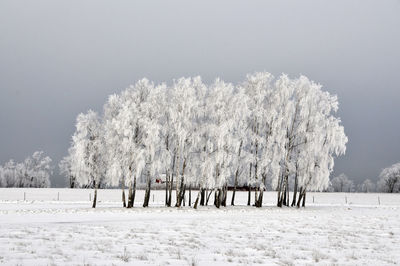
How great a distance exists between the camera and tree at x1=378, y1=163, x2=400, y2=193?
102 metres

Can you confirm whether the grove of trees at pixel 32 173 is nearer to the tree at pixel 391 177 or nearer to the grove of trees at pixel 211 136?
the grove of trees at pixel 211 136

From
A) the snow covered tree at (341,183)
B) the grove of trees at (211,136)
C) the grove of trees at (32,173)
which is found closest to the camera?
the grove of trees at (211,136)

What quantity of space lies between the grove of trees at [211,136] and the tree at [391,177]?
241ft

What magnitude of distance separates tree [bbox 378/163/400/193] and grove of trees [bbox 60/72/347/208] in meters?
73.5

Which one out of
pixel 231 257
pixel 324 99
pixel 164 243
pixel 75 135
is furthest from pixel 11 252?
pixel 324 99

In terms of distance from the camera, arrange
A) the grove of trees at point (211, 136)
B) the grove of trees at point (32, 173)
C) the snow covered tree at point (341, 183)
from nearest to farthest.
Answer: the grove of trees at point (211, 136) < the grove of trees at point (32, 173) < the snow covered tree at point (341, 183)

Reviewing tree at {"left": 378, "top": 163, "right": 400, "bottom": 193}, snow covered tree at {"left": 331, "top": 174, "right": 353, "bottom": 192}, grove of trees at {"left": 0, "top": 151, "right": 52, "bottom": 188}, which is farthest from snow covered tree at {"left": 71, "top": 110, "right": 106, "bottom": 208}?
snow covered tree at {"left": 331, "top": 174, "right": 353, "bottom": 192}

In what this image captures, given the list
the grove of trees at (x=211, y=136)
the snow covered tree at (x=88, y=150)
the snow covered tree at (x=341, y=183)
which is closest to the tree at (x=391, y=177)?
the snow covered tree at (x=341, y=183)

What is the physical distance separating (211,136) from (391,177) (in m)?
84.1

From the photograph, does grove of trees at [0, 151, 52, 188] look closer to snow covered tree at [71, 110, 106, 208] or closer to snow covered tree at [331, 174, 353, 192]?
snow covered tree at [71, 110, 106, 208]

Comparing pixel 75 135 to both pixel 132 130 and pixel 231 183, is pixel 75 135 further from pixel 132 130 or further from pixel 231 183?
pixel 231 183

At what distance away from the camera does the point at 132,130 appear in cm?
3534

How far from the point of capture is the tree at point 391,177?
102m

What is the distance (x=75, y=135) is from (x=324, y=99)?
2520 cm
